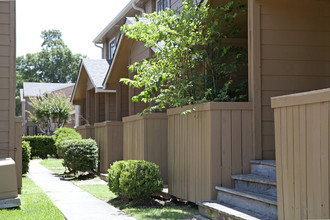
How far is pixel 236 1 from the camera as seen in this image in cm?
809

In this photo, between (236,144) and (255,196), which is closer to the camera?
(255,196)

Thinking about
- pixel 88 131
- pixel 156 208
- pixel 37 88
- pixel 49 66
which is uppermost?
pixel 49 66

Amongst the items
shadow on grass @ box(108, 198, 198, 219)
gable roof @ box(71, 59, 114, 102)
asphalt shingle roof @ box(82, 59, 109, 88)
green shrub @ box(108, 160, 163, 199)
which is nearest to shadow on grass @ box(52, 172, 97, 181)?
gable roof @ box(71, 59, 114, 102)

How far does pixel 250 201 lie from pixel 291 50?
2701mm

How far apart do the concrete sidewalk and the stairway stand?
153 centimetres

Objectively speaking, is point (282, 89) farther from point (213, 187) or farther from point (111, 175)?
point (111, 175)

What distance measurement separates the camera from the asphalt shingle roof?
17359mm

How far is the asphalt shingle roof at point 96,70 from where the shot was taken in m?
17.4

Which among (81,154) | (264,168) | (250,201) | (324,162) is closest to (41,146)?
(81,154)

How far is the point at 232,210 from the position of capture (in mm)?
5859

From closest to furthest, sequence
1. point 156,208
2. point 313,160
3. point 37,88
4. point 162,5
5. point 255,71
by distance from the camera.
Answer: point 313,160, point 255,71, point 156,208, point 162,5, point 37,88

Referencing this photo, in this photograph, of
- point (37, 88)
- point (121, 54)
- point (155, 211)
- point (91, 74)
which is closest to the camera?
point (155, 211)

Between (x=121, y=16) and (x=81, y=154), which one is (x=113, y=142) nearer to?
(x=81, y=154)

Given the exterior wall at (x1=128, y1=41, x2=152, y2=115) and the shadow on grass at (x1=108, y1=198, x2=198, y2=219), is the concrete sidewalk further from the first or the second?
the exterior wall at (x1=128, y1=41, x2=152, y2=115)
